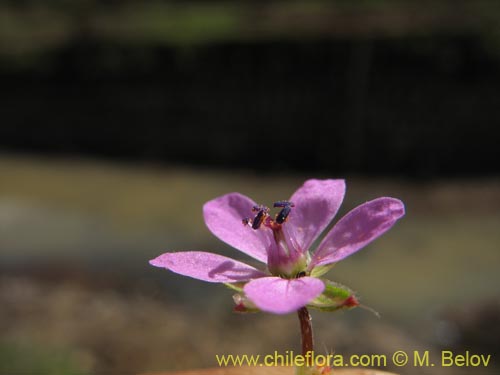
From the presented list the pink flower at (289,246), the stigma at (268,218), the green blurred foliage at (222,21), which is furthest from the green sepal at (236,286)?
the green blurred foliage at (222,21)

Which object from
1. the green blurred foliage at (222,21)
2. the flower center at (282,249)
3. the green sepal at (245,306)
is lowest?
the green sepal at (245,306)

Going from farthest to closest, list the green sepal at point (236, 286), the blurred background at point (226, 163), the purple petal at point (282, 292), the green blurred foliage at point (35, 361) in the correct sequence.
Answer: the blurred background at point (226, 163) < the green blurred foliage at point (35, 361) < the green sepal at point (236, 286) < the purple petal at point (282, 292)

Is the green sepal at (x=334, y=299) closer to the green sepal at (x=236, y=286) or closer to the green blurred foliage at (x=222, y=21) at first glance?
the green sepal at (x=236, y=286)

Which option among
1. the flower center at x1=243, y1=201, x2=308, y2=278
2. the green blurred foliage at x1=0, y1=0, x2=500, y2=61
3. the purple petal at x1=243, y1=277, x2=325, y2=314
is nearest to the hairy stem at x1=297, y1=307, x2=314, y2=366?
the purple petal at x1=243, y1=277, x2=325, y2=314

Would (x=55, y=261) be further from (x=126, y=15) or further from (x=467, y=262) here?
(x=126, y=15)

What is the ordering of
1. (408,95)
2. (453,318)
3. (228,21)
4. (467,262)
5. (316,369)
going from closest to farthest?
(316,369)
(453,318)
(467,262)
(408,95)
(228,21)

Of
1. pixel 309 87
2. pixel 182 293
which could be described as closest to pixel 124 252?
pixel 182 293

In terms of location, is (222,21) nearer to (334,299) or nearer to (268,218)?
(268,218)
